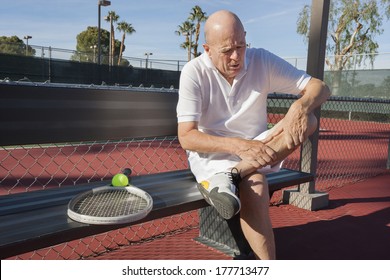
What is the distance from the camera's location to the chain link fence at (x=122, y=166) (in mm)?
3037

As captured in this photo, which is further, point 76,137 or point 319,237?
A: point 319,237

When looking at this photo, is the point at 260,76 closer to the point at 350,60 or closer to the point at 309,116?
the point at 309,116

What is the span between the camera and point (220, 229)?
9.43 feet

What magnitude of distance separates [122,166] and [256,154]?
4.49 meters

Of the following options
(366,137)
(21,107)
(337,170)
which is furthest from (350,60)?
(21,107)

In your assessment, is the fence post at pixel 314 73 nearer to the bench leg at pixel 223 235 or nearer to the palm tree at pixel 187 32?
the bench leg at pixel 223 235

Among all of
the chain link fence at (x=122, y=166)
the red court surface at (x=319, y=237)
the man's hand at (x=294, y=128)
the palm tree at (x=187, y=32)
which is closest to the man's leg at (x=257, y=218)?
the man's hand at (x=294, y=128)

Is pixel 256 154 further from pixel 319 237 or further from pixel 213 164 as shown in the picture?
pixel 319 237

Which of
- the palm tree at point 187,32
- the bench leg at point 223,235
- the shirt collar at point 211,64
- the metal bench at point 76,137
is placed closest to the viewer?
the metal bench at point 76,137

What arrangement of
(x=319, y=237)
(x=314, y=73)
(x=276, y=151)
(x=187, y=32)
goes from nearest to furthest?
(x=276, y=151) → (x=319, y=237) → (x=314, y=73) → (x=187, y=32)

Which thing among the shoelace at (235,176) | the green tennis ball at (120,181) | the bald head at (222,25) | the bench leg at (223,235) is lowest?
the bench leg at (223,235)

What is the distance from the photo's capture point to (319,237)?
10.4 feet

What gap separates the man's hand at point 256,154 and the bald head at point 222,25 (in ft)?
2.12

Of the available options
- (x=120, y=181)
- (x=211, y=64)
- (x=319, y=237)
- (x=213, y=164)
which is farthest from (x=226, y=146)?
(x=319, y=237)
